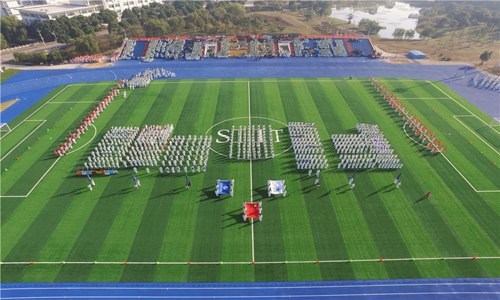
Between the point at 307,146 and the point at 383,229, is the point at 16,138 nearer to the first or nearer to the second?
the point at 307,146

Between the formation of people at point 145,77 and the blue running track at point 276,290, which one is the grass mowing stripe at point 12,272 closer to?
the blue running track at point 276,290

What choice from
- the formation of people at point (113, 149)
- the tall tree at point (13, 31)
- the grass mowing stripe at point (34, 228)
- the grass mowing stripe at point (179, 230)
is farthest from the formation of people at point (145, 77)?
the tall tree at point (13, 31)

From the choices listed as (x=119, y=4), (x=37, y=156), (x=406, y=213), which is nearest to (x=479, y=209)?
(x=406, y=213)

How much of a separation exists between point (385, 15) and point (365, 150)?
530 feet

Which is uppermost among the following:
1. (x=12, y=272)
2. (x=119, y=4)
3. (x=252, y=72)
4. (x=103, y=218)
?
(x=119, y=4)

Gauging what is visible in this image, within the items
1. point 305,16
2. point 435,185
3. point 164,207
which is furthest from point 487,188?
point 305,16

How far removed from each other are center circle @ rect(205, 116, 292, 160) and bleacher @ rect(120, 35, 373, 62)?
39693 mm

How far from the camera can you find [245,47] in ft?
294

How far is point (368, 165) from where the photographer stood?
40.6 metres

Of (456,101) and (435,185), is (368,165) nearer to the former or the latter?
(435,185)

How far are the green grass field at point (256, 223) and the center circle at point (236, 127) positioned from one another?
40 cm

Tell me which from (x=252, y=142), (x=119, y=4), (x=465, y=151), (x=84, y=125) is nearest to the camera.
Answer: (x=465, y=151)

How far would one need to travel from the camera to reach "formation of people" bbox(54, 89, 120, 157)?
44.8 meters

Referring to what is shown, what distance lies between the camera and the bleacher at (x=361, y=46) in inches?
3349
